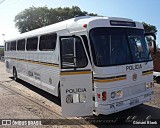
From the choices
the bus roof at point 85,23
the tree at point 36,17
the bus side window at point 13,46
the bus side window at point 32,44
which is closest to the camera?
the bus roof at point 85,23

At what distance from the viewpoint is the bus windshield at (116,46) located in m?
6.80

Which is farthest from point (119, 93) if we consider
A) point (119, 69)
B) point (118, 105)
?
point (119, 69)

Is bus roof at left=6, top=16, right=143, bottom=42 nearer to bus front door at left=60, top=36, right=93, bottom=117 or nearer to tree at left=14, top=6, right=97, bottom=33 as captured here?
bus front door at left=60, top=36, right=93, bottom=117

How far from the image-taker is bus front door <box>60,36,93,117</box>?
6.75 m

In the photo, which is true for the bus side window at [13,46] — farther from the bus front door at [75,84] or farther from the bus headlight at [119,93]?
the bus headlight at [119,93]

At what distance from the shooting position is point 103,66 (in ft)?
21.9

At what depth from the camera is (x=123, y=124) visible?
710 centimetres

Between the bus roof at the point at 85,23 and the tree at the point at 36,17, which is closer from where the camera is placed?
the bus roof at the point at 85,23

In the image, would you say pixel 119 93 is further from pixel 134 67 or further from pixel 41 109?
pixel 41 109

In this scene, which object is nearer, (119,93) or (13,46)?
(119,93)

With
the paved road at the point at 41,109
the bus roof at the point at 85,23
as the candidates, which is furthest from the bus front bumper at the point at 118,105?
the bus roof at the point at 85,23

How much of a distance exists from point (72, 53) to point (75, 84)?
95 centimetres

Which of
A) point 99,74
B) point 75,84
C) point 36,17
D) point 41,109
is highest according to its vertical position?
point 36,17

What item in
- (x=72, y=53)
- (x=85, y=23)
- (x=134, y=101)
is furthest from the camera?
(x=134, y=101)
